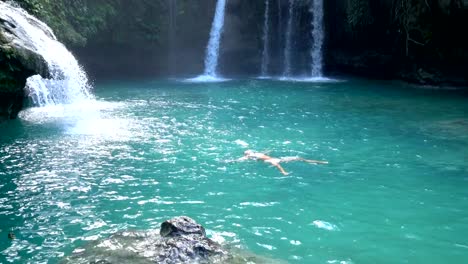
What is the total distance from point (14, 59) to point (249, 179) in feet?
20.7

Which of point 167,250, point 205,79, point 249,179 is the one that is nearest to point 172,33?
point 205,79

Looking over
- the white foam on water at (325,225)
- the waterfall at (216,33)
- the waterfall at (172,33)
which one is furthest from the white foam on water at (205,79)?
the white foam on water at (325,225)

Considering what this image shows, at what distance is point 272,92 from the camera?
20.6 metres

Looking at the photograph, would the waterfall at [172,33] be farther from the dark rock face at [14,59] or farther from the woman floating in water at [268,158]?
the woman floating in water at [268,158]

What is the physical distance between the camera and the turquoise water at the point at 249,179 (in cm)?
694

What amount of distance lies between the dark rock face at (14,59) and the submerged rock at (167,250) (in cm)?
689

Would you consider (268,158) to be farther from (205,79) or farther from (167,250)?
(205,79)

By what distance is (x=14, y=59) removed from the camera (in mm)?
11805

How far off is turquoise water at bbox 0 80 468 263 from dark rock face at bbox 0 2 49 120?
1.35m

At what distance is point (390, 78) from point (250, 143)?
15.1 meters

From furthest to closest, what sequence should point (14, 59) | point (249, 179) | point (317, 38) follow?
point (317, 38) → point (14, 59) → point (249, 179)

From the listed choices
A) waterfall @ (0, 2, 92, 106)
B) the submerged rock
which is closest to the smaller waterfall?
waterfall @ (0, 2, 92, 106)

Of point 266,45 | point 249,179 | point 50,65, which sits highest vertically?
point 266,45

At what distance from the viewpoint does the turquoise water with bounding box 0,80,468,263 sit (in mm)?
6938
